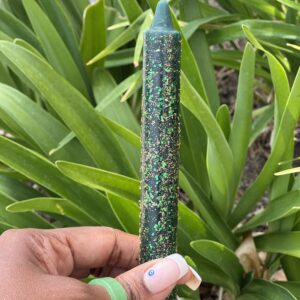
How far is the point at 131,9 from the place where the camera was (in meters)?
0.96

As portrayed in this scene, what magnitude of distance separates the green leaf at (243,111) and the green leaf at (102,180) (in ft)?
0.65

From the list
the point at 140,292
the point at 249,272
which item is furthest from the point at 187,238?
the point at 140,292

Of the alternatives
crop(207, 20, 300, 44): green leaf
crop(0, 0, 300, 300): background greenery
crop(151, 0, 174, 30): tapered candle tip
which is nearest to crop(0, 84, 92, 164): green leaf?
crop(0, 0, 300, 300): background greenery

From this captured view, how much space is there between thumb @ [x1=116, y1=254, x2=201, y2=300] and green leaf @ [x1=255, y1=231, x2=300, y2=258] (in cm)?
26

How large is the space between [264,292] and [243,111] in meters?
0.26

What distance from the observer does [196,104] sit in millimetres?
735

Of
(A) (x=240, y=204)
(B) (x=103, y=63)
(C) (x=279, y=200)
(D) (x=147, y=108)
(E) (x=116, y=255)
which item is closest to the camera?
(D) (x=147, y=108)

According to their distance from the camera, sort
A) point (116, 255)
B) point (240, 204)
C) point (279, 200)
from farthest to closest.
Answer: point (240, 204) → point (279, 200) → point (116, 255)

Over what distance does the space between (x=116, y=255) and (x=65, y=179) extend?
0.16m

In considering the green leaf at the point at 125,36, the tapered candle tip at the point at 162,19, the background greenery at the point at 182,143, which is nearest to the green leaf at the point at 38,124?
the background greenery at the point at 182,143

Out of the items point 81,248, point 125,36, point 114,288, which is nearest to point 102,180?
point 81,248

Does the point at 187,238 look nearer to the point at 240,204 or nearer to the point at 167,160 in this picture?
the point at 240,204

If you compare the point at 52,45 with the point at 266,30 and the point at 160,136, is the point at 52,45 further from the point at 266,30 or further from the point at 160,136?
the point at 160,136

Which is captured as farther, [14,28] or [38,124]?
[14,28]
